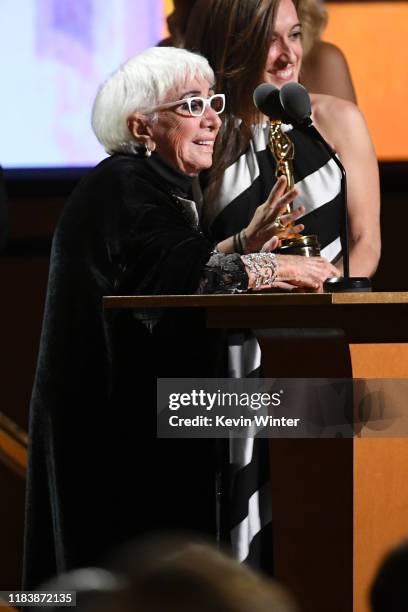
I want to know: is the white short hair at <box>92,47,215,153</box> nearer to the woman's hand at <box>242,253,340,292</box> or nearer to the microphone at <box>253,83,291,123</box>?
the microphone at <box>253,83,291,123</box>

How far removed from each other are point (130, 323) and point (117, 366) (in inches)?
3.8

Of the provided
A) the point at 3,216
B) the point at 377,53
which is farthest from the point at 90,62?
the point at 377,53

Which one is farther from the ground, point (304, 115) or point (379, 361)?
point (304, 115)

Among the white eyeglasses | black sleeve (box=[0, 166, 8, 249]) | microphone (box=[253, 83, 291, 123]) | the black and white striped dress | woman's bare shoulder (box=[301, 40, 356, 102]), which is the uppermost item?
microphone (box=[253, 83, 291, 123])

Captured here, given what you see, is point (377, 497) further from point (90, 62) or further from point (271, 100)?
point (90, 62)

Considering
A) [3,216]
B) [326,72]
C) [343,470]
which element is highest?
[326,72]

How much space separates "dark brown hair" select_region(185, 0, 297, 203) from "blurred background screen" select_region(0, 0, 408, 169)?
0.95m

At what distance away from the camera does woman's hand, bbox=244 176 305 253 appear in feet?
8.45

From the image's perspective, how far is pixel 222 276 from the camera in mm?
2604

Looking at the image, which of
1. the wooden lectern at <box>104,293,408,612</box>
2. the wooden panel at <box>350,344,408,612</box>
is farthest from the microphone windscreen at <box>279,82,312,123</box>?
the wooden panel at <box>350,344,408,612</box>

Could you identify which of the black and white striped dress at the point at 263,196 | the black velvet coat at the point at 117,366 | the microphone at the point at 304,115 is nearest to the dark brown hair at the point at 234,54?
the black and white striped dress at the point at 263,196

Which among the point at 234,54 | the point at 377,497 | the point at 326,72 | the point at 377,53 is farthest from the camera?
the point at 377,53

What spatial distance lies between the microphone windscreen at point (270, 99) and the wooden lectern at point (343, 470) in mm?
526

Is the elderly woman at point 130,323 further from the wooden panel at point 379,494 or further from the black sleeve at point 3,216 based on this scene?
the black sleeve at point 3,216
